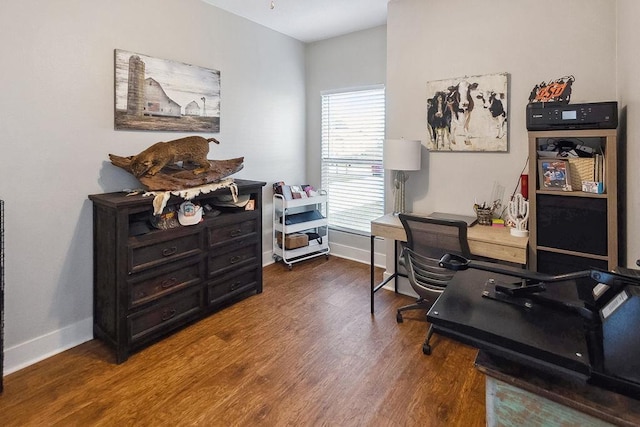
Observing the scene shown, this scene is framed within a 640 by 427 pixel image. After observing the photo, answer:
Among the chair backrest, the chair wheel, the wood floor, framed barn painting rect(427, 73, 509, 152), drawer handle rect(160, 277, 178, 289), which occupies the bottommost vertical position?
the wood floor

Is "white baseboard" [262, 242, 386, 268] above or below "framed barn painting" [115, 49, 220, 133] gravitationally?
below

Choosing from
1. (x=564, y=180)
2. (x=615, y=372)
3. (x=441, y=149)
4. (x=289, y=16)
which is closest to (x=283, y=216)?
(x=441, y=149)

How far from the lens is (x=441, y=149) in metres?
3.06

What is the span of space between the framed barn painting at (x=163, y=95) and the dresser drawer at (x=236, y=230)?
917 millimetres

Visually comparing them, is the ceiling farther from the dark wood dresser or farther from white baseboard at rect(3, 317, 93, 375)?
white baseboard at rect(3, 317, 93, 375)

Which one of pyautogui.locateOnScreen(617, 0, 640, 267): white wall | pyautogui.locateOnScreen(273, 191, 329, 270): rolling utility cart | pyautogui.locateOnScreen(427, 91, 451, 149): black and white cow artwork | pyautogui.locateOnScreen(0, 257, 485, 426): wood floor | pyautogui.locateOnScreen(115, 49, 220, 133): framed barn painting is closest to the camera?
pyautogui.locateOnScreen(617, 0, 640, 267): white wall

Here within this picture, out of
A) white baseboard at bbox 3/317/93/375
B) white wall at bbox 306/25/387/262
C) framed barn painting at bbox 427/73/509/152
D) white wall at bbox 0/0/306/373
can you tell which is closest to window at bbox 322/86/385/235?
white wall at bbox 306/25/387/262

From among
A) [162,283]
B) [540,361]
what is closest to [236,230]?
[162,283]

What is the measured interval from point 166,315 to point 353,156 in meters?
2.65

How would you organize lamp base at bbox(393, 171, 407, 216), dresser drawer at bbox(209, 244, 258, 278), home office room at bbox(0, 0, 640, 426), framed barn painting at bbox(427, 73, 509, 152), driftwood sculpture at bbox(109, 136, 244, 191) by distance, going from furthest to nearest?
1. lamp base at bbox(393, 171, 407, 216)
2. dresser drawer at bbox(209, 244, 258, 278)
3. framed barn painting at bbox(427, 73, 509, 152)
4. driftwood sculpture at bbox(109, 136, 244, 191)
5. home office room at bbox(0, 0, 640, 426)

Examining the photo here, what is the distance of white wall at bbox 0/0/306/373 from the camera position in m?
Result: 2.14

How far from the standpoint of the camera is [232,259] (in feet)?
9.92

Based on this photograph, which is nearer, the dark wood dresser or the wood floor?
the wood floor

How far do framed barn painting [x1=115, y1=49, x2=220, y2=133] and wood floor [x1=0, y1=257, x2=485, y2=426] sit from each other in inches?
65.0
